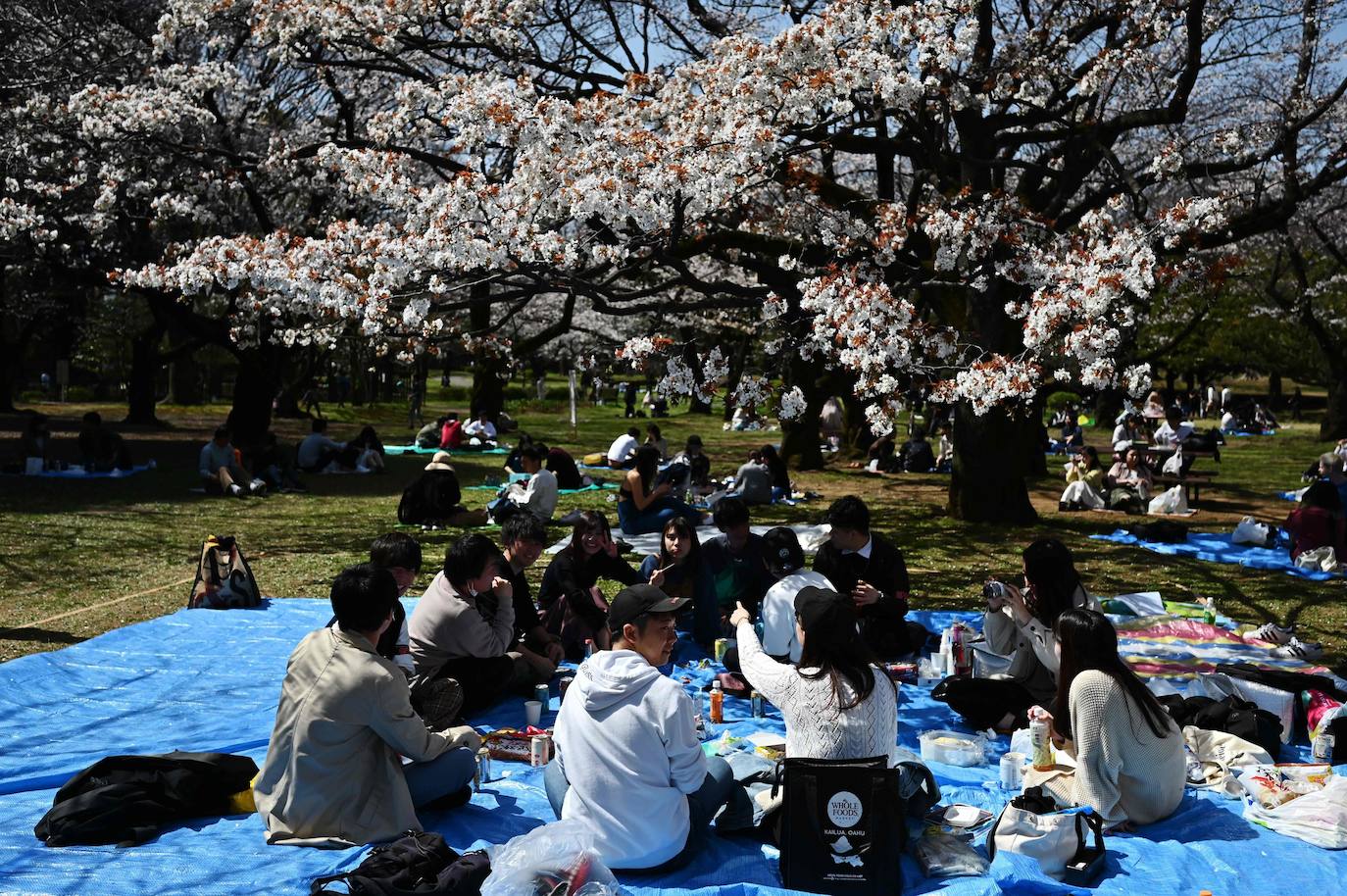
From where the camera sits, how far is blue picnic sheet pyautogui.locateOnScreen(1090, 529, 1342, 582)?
11.8 metres

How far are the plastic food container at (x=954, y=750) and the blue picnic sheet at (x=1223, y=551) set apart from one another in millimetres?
6988

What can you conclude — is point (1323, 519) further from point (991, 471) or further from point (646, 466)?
point (646, 466)

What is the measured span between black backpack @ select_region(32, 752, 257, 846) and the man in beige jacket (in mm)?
404

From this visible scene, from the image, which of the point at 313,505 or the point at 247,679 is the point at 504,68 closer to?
the point at 313,505

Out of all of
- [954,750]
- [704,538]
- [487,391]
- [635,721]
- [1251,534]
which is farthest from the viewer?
[487,391]

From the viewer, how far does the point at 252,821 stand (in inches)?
198

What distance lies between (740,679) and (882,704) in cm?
252

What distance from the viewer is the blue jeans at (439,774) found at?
509 centimetres

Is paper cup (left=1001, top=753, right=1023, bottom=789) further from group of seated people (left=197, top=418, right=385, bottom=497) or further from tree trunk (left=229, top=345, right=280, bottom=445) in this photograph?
tree trunk (left=229, top=345, right=280, bottom=445)

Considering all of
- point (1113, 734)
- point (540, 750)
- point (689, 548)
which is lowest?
point (540, 750)

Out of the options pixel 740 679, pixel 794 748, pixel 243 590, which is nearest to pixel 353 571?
pixel 794 748


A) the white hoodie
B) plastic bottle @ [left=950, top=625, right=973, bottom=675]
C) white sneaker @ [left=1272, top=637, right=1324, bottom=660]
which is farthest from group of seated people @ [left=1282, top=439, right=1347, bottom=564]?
the white hoodie

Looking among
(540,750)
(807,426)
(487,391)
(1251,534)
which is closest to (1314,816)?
(540,750)

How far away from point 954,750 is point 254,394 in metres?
19.3
